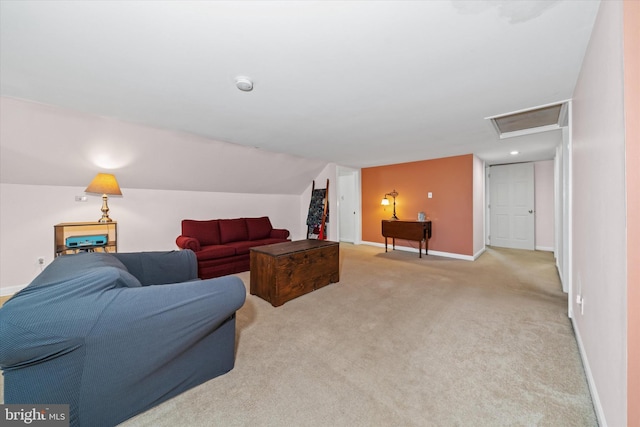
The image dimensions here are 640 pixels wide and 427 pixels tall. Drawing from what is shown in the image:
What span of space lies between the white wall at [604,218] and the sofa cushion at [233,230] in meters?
4.53

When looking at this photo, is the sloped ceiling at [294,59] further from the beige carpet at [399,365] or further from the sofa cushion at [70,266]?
the beige carpet at [399,365]

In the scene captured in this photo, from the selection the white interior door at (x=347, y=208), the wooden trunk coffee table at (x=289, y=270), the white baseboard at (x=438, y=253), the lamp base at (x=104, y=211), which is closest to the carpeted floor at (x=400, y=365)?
the wooden trunk coffee table at (x=289, y=270)

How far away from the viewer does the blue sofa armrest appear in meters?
2.05

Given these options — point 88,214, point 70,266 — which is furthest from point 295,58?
point 88,214

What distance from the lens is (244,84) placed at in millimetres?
1979

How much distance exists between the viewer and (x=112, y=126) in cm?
296

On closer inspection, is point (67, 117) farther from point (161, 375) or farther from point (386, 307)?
point (386, 307)

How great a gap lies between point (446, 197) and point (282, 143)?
353 cm

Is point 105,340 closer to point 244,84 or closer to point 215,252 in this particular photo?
point 244,84

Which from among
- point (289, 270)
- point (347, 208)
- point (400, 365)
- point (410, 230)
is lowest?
point (400, 365)

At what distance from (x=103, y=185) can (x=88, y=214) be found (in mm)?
759

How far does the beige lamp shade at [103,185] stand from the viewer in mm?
3160

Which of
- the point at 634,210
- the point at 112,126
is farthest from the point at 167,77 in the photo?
the point at 634,210

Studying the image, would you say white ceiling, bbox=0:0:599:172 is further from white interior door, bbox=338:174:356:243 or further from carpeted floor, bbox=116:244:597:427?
white interior door, bbox=338:174:356:243
